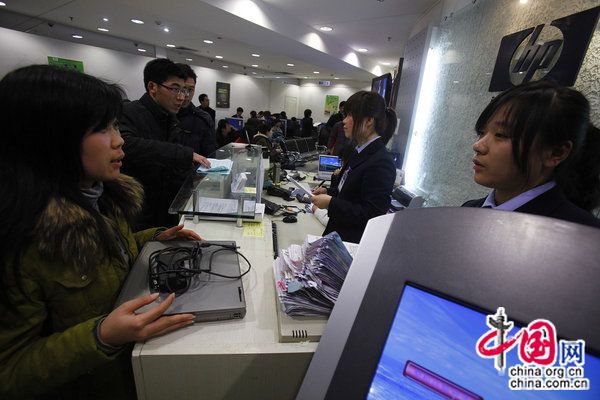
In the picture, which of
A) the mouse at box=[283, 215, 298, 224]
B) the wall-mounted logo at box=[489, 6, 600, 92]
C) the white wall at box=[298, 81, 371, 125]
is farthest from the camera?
the white wall at box=[298, 81, 371, 125]

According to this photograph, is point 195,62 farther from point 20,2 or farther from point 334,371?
point 334,371

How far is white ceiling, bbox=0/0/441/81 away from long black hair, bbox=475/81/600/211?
9.41 feet

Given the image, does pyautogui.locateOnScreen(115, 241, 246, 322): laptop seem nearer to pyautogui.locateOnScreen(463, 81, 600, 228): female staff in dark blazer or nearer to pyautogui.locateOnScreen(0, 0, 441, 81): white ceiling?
pyautogui.locateOnScreen(463, 81, 600, 228): female staff in dark blazer

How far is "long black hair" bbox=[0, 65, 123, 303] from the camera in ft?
2.06

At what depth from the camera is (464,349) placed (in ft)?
1.09

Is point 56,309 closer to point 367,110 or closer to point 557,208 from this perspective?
point 557,208

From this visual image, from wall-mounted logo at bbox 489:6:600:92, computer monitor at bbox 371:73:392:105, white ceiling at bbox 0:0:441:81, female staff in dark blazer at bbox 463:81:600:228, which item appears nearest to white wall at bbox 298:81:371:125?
white ceiling at bbox 0:0:441:81

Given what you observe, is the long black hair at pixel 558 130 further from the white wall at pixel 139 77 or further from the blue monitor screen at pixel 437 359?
the white wall at pixel 139 77

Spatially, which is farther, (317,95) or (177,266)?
(317,95)

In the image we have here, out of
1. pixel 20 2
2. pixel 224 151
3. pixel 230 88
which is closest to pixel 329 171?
pixel 224 151

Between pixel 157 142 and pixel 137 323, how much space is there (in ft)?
3.91

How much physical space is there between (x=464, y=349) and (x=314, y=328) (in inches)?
20.0

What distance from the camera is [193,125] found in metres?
2.06

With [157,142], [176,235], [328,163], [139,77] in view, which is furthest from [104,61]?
[176,235]
